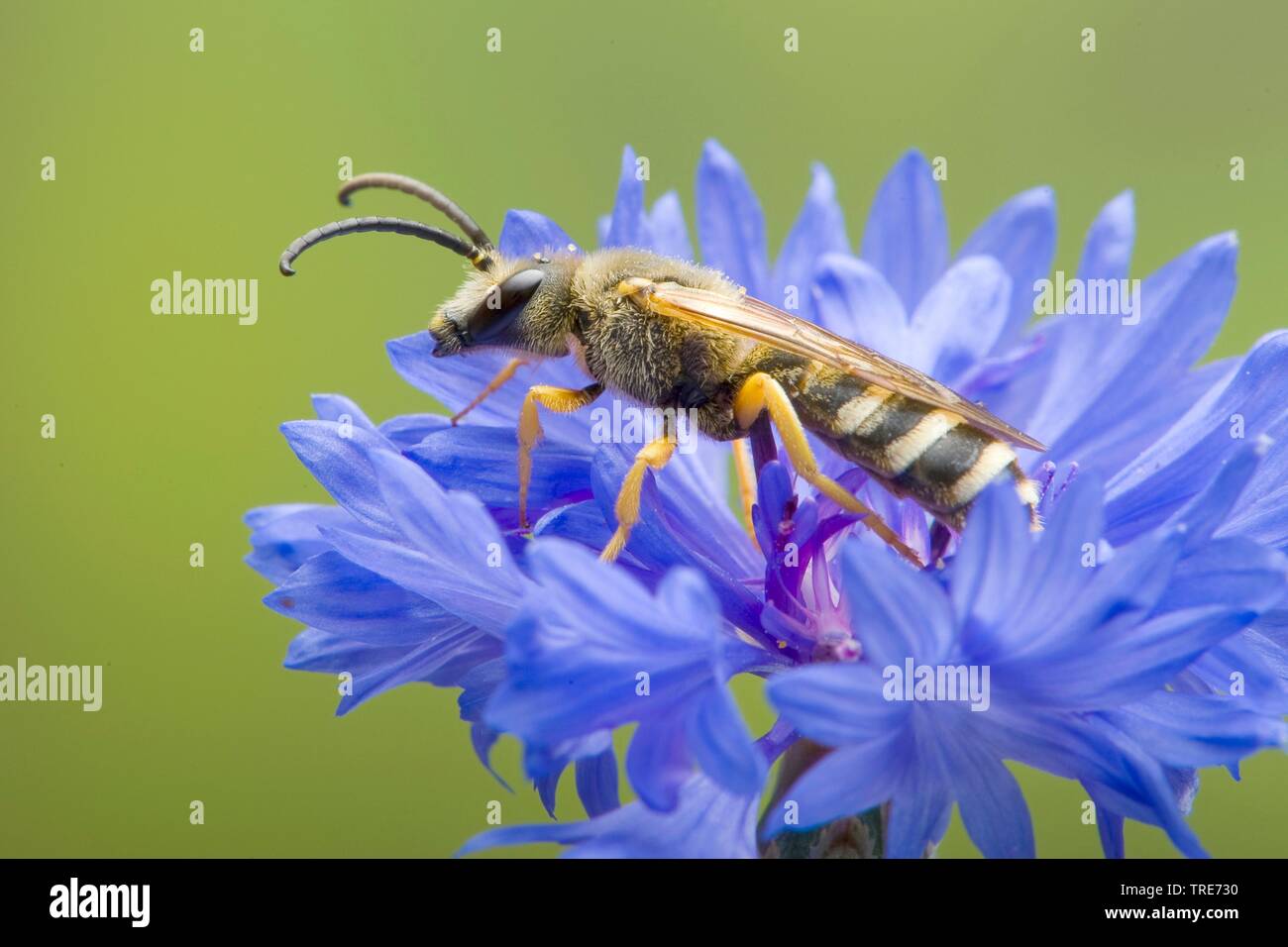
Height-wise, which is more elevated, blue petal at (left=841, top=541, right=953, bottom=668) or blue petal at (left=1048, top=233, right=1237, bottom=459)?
blue petal at (left=1048, top=233, right=1237, bottom=459)

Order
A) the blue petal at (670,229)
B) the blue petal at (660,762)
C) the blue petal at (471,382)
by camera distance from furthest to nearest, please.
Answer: the blue petal at (670,229)
the blue petal at (471,382)
the blue petal at (660,762)

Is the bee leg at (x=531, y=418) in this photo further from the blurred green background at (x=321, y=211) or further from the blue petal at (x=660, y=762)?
the blurred green background at (x=321, y=211)

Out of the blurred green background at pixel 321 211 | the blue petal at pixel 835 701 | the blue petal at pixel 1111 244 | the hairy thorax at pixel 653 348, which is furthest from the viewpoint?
the blurred green background at pixel 321 211

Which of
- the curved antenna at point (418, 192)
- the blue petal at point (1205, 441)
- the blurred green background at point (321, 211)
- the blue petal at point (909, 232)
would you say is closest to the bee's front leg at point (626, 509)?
the curved antenna at point (418, 192)

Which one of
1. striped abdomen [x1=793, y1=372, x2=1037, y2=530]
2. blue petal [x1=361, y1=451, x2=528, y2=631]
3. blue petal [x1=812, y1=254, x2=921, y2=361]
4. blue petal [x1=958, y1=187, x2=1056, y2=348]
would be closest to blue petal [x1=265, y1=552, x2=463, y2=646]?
blue petal [x1=361, y1=451, x2=528, y2=631]

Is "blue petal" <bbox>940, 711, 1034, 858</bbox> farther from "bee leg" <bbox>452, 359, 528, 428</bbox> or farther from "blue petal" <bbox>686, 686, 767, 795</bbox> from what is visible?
"bee leg" <bbox>452, 359, 528, 428</bbox>

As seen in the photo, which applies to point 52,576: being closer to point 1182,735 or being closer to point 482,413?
point 482,413

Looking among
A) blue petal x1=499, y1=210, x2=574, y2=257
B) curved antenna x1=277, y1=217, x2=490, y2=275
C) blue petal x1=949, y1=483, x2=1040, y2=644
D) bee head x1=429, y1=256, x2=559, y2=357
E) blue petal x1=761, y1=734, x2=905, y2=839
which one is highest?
blue petal x1=499, y1=210, x2=574, y2=257
